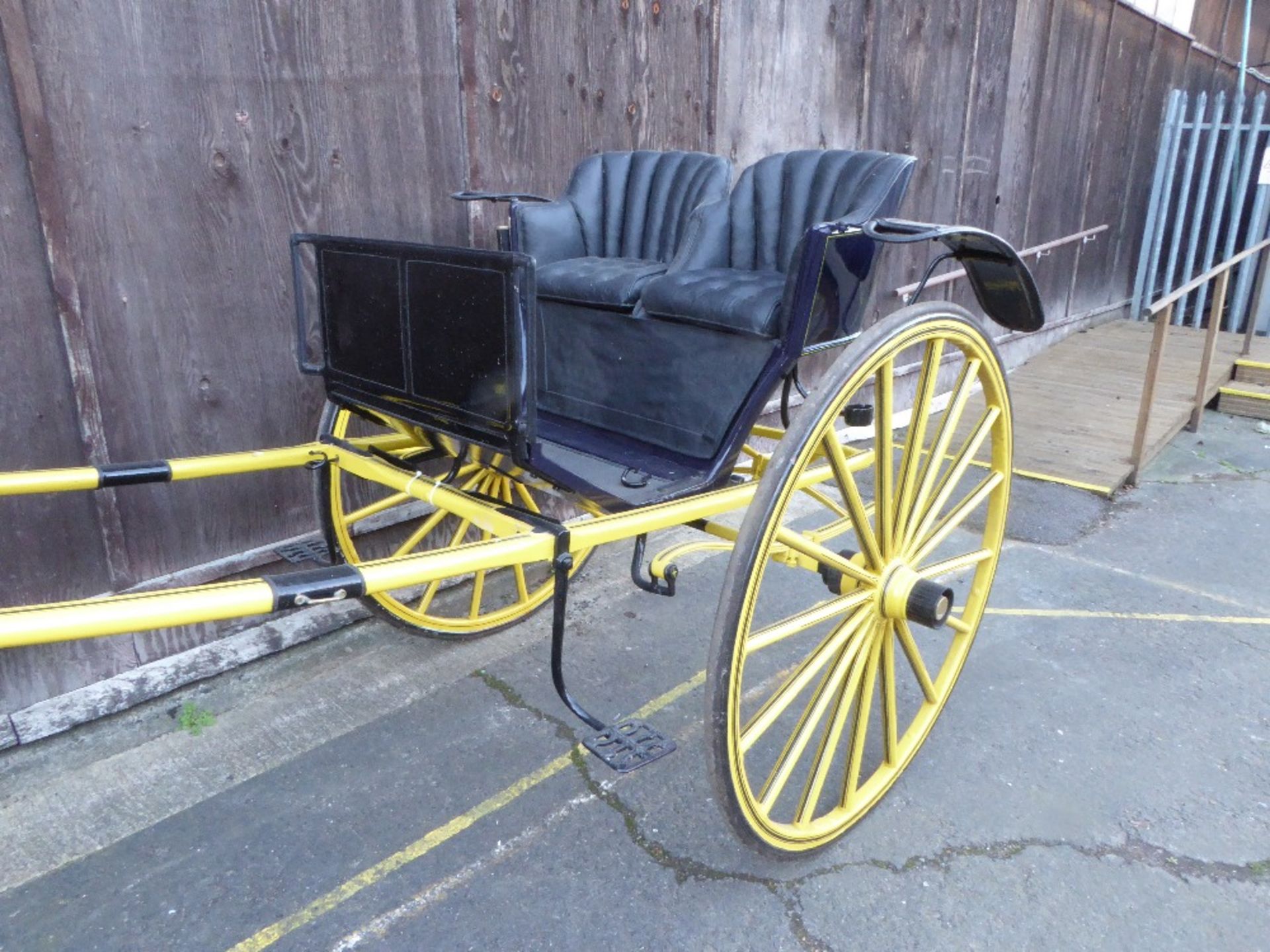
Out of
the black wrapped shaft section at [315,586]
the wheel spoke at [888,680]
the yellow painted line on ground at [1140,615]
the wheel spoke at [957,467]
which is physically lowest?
the yellow painted line on ground at [1140,615]

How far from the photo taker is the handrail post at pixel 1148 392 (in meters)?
4.09

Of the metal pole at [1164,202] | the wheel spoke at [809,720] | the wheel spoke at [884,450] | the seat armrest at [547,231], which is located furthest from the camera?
the metal pole at [1164,202]

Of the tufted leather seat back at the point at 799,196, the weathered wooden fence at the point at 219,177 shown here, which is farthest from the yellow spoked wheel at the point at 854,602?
the weathered wooden fence at the point at 219,177

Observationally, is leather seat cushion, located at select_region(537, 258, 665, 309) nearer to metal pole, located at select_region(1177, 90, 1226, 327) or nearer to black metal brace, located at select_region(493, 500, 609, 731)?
black metal brace, located at select_region(493, 500, 609, 731)

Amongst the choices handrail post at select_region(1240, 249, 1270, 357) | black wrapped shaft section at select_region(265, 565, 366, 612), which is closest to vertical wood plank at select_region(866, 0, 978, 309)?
handrail post at select_region(1240, 249, 1270, 357)

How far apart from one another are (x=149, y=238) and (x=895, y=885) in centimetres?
237

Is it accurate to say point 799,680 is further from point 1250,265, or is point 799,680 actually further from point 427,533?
point 1250,265

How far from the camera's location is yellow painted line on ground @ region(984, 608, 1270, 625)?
3.07m

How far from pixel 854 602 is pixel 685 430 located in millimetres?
583

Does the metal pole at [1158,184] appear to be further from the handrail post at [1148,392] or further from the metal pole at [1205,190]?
the handrail post at [1148,392]

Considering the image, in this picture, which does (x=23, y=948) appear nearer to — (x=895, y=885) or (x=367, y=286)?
(x=367, y=286)

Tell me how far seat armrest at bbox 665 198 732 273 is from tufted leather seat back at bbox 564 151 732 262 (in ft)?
0.57

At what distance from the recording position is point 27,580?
7.62 ft

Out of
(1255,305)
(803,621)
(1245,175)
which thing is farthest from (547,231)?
(1245,175)
